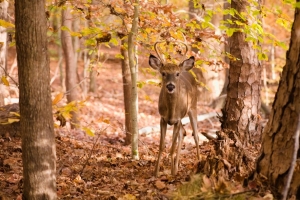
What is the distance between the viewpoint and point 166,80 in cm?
655

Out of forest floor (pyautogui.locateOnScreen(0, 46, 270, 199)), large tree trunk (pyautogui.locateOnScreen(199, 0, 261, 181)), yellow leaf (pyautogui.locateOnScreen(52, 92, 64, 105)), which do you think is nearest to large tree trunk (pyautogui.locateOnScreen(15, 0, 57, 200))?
yellow leaf (pyautogui.locateOnScreen(52, 92, 64, 105))

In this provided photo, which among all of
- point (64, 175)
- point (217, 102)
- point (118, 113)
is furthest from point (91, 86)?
point (64, 175)

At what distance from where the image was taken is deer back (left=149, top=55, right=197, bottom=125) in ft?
21.5

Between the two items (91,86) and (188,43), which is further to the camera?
(91,86)

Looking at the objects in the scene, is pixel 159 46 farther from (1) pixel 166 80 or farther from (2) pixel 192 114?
(2) pixel 192 114

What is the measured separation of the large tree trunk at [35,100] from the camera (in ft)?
13.0

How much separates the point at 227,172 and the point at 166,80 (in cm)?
265

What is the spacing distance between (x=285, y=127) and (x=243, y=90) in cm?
357

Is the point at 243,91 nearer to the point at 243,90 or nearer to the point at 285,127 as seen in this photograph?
the point at 243,90

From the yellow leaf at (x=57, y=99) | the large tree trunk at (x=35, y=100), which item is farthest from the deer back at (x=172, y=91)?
the large tree trunk at (x=35, y=100)

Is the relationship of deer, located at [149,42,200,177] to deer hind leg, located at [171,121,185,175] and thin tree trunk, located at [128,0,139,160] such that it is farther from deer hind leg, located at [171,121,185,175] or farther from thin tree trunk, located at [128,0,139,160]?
thin tree trunk, located at [128,0,139,160]

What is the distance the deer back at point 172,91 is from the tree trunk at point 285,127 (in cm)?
280

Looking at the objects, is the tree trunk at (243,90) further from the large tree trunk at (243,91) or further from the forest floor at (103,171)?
the forest floor at (103,171)

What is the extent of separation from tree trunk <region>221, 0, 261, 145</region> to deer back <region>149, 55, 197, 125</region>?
856 mm
